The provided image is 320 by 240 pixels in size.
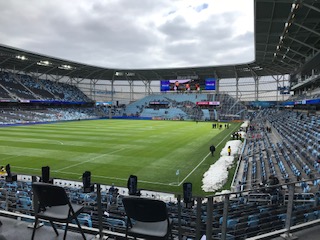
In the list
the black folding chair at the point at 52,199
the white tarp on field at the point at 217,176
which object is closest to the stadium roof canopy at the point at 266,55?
the white tarp on field at the point at 217,176

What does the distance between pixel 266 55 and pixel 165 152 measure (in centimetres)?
3003

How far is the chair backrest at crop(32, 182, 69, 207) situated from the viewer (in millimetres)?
3723

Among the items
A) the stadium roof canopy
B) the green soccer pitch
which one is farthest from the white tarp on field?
the stadium roof canopy

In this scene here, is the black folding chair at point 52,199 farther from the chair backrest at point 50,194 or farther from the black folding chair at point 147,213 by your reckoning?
the black folding chair at point 147,213

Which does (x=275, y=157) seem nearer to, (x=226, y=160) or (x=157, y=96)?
(x=226, y=160)

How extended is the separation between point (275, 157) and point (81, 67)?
195 feet

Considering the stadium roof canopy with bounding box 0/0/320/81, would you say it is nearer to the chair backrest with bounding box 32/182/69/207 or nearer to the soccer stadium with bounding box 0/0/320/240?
the soccer stadium with bounding box 0/0/320/240

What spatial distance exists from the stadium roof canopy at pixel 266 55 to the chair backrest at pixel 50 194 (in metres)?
21.2

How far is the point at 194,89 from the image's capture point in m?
72.3

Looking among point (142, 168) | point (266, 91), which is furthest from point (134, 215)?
point (266, 91)

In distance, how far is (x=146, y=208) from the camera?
3.24 m

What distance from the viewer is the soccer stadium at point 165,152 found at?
174 inches

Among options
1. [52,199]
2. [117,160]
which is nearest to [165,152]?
[117,160]

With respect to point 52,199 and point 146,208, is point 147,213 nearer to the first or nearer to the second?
point 146,208
